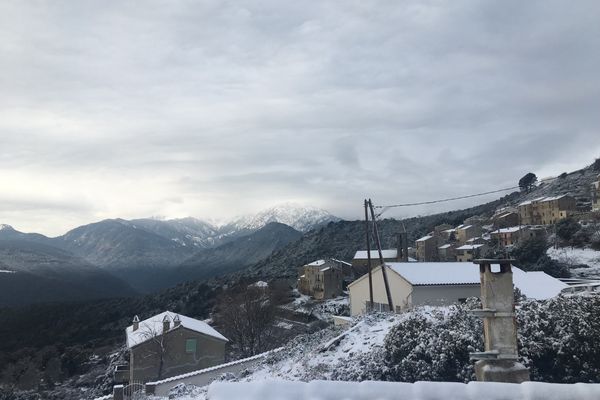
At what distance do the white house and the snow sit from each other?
2630 cm

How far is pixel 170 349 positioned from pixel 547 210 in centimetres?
7671

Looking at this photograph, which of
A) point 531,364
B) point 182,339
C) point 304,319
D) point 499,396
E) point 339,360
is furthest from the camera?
point 304,319

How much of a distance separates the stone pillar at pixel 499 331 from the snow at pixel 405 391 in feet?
11.1

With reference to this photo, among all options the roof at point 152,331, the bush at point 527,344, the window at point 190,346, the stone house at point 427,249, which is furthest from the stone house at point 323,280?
the bush at point 527,344

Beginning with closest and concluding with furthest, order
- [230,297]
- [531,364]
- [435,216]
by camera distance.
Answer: [531,364] → [230,297] → [435,216]

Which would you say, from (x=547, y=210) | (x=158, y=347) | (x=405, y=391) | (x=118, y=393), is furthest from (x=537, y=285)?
(x=547, y=210)

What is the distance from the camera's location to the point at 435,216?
145m

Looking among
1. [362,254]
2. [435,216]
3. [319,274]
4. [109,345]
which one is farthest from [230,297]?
[435,216]

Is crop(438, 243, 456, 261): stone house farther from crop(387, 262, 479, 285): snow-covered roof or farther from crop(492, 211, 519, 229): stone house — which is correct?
crop(387, 262, 479, 285): snow-covered roof

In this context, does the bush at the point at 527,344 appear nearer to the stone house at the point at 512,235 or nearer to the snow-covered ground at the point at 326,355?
the snow-covered ground at the point at 326,355

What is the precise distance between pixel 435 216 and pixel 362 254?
193 ft

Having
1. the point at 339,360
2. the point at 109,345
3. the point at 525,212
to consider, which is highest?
the point at 525,212

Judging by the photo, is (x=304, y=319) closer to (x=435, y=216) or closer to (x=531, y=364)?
(x=531, y=364)

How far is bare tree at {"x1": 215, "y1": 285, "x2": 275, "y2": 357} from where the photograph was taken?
44.6 meters
